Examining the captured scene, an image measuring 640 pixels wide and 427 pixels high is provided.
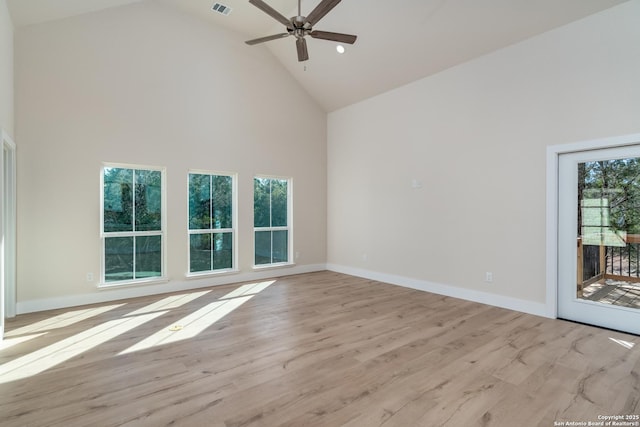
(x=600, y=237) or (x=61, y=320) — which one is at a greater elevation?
(x=600, y=237)

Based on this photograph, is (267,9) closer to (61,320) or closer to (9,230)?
(9,230)

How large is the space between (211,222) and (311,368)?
12.6 ft

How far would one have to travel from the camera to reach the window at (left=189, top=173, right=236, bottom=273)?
5.66m

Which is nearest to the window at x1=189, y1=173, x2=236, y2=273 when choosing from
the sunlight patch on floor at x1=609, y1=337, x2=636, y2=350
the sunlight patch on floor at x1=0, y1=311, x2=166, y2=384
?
the sunlight patch on floor at x1=0, y1=311, x2=166, y2=384

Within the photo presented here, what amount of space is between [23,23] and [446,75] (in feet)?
19.3

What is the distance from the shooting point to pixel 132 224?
5.06m

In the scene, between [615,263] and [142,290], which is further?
[142,290]

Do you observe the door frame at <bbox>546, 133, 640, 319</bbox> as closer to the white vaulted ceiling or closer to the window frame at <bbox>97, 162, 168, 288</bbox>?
the white vaulted ceiling

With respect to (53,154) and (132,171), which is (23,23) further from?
(132,171)

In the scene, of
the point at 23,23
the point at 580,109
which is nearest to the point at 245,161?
the point at 23,23

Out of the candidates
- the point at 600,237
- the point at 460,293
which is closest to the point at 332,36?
the point at 600,237

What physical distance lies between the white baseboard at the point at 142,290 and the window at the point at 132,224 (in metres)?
0.17

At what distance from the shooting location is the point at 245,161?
617cm

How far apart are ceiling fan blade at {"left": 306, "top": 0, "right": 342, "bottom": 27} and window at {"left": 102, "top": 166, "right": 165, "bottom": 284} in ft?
11.3
